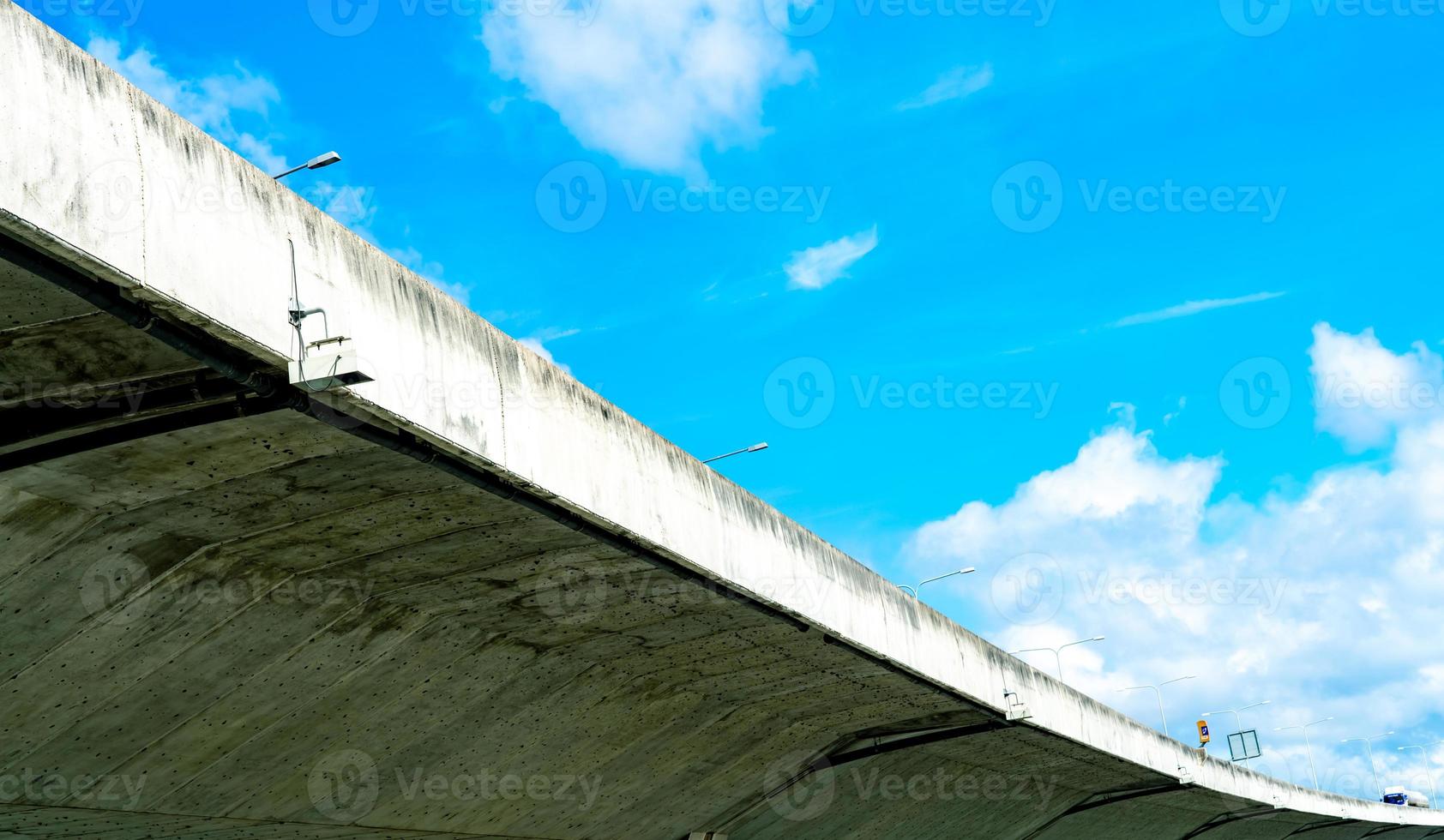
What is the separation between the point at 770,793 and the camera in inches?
1051

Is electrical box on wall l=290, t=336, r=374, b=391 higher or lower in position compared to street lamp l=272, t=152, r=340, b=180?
lower

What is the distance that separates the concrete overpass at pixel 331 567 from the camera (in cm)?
938

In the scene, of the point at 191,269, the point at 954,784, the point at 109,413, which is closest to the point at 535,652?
the point at 109,413

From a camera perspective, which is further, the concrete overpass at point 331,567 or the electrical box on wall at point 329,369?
the electrical box on wall at point 329,369

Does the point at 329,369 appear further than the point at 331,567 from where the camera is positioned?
No

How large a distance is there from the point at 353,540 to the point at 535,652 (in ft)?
15.2

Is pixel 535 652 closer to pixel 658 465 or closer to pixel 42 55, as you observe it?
pixel 658 465

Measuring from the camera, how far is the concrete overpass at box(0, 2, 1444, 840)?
30.8ft

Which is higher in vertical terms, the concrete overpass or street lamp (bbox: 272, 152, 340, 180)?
street lamp (bbox: 272, 152, 340, 180)

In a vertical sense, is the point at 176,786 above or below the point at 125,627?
below

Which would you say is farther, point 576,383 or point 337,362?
point 576,383

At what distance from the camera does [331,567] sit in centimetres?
1423

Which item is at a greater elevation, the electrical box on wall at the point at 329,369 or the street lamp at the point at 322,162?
the street lamp at the point at 322,162

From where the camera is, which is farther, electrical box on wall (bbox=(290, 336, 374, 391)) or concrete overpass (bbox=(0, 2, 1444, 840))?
electrical box on wall (bbox=(290, 336, 374, 391))
